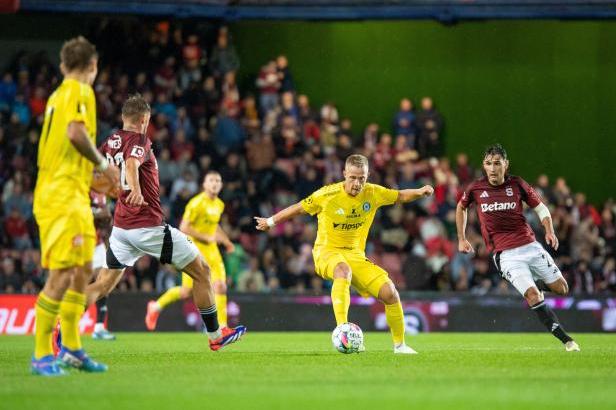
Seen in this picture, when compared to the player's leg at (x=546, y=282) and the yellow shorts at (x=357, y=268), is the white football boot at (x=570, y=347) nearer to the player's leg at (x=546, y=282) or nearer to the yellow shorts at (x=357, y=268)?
the player's leg at (x=546, y=282)

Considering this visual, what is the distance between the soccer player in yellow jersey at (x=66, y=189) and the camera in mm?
7895

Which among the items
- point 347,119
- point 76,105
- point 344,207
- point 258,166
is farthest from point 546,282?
point 347,119

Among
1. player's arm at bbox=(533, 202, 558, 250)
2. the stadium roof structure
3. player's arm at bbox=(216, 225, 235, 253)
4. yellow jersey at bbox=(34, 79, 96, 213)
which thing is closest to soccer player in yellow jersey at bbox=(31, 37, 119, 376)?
yellow jersey at bbox=(34, 79, 96, 213)

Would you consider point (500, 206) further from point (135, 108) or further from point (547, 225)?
point (135, 108)

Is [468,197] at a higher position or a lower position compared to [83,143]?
lower

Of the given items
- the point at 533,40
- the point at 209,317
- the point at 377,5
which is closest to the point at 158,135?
the point at 377,5

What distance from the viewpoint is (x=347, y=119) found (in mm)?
23750

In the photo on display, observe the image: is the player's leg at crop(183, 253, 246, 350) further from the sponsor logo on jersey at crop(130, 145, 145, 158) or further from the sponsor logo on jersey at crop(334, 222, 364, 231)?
the sponsor logo on jersey at crop(334, 222, 364, 231)

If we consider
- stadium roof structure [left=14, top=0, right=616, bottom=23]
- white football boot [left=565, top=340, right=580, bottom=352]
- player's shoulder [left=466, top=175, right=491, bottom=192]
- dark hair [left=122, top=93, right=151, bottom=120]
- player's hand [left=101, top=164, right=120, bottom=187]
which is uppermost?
stadium roof structure [left=14, top=0, right=616, bottom=23]

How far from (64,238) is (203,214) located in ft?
25.4

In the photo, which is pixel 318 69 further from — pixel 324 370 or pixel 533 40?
pixel 324 370

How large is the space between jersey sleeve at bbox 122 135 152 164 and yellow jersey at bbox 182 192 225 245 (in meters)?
5.25

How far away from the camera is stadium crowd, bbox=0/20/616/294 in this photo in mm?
19281

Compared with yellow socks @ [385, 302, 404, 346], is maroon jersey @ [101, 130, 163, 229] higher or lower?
higher
